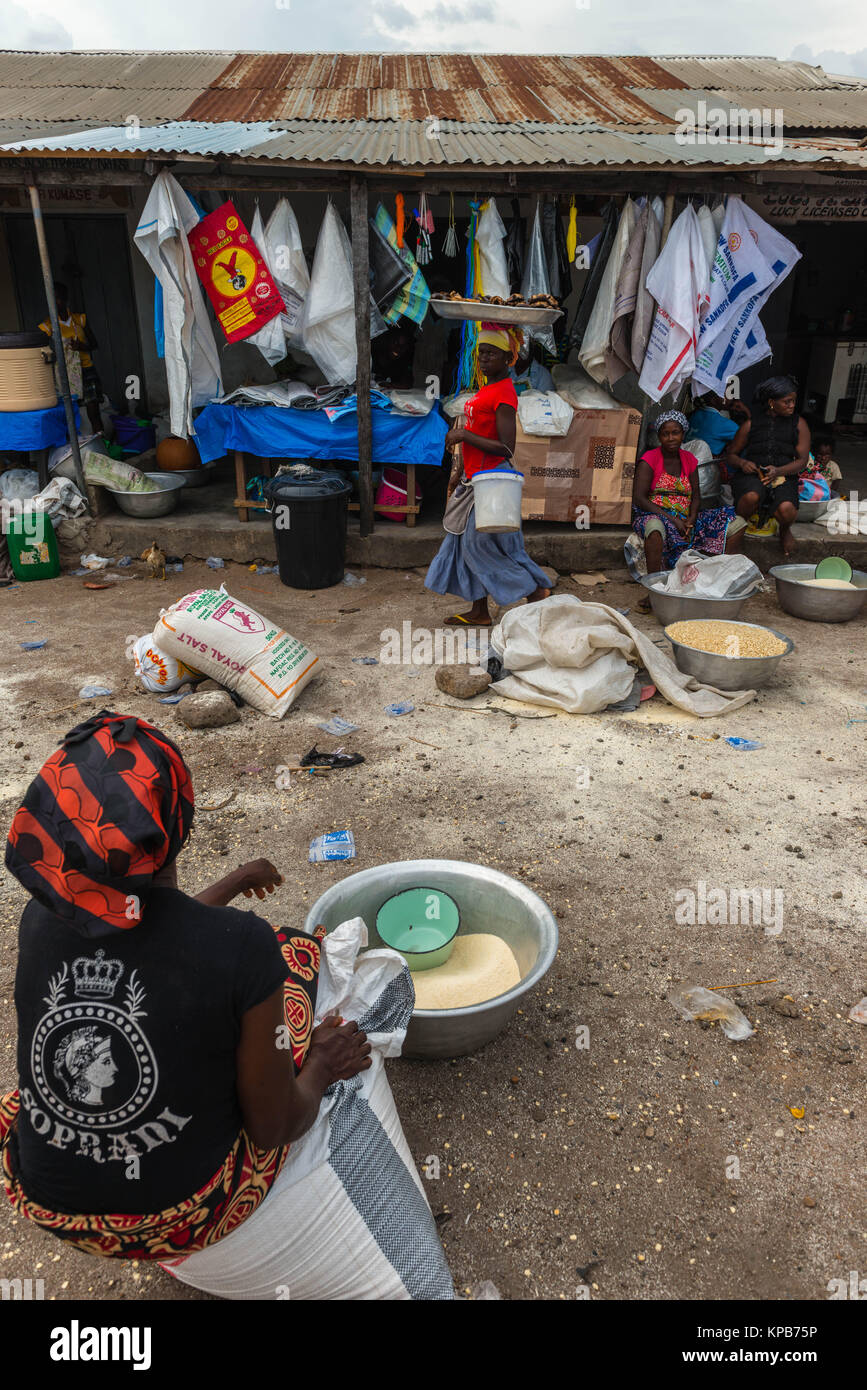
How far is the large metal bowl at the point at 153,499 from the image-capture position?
7125mm

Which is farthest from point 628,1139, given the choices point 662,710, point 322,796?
point 662,710

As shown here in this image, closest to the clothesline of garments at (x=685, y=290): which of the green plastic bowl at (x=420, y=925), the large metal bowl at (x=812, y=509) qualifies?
the large metal bowl at (x=812, y=509)

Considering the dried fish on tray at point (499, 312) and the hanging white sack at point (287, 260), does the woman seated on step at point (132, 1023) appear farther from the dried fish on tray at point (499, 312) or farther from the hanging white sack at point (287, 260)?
the hanging white sack at point (287, 260)

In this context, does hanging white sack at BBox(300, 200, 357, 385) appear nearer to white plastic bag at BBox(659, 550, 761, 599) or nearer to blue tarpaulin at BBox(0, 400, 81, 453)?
blue tarpaulin at BBox(0, 400, 81, 453)

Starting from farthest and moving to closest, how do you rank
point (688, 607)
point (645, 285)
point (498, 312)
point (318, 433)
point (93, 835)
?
point (318, 433) < point (645, 285) < point (688, 607) < point (498, 312) < point (93, 835)

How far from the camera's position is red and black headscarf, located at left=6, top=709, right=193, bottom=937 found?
1324mm

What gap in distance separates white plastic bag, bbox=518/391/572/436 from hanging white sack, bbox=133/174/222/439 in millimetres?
2451

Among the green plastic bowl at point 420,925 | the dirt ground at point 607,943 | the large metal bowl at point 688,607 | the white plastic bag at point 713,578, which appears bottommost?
the dirt ground at point 607,943

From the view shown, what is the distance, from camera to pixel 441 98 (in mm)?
8242

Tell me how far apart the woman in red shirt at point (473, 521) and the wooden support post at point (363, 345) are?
1.54 meters

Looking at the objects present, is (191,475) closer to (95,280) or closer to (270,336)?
(270,336)

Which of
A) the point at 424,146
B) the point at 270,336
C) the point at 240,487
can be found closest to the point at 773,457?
the point at 424,146

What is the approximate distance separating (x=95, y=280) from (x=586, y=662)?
7.70 meters

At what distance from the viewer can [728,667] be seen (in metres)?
→ 4.65
